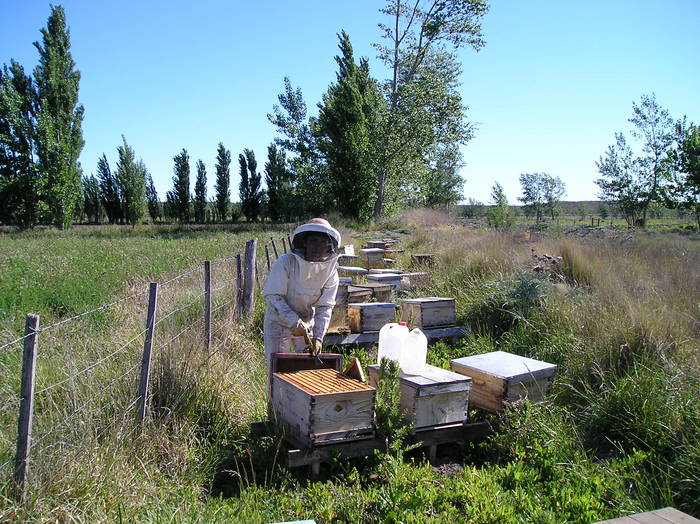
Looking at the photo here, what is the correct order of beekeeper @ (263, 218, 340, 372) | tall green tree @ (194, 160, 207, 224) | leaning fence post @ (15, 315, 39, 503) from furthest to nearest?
tall green tree @ (194, 160, 207, 224) < beekeeper @ (263, 218, 340, 372) < leaning fence post @ (15, 315, 39, 503)

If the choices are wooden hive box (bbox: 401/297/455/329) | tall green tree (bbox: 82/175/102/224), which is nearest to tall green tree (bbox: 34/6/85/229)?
tall green tree (bbox: 82/175/102/224)

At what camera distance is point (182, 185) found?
184ft

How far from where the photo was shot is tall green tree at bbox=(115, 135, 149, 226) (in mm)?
53250

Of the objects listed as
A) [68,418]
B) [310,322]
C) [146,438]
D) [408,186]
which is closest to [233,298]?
[310,322]

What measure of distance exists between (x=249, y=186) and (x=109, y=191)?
16.2 m

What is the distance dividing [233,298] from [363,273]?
342 centimetres

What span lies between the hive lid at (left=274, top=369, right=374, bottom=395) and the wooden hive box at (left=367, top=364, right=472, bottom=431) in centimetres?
44

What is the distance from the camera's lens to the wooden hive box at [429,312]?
21.0ft

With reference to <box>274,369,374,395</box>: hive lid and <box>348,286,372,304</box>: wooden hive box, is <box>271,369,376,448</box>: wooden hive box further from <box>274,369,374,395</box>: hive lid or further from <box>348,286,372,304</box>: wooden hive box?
<box>348,286,372,304</box>: wooden hive box

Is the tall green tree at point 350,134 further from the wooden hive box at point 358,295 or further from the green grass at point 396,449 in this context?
the green grass at point 396,449

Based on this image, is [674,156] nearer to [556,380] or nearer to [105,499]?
[556,380]

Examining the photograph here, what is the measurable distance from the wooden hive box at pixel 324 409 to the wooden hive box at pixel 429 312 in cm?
272

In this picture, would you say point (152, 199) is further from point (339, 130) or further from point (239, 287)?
point (239, 287)

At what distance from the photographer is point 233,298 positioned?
7.07 m
